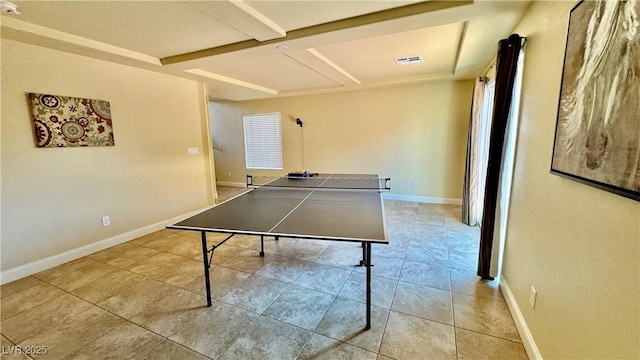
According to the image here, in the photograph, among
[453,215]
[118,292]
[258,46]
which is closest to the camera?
[118,292]

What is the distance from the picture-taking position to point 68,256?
2.99m

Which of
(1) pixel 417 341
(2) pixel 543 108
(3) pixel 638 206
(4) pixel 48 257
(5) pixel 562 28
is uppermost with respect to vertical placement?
(5) pixel 562 28

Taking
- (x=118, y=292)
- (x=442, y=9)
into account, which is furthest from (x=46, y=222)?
(x=442, y=9)

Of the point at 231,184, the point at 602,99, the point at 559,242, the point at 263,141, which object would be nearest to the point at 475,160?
the point at 559,242

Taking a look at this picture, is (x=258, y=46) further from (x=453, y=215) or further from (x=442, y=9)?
(x=453, y=215)

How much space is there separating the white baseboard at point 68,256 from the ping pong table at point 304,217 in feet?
6.80

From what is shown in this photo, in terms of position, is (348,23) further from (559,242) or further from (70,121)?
(70,121)

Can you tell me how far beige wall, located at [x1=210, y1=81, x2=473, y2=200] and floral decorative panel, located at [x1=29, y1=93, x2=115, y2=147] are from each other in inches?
146

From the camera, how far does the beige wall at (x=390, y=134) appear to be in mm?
4855

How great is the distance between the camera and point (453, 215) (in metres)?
4.40

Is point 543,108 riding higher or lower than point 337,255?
higher

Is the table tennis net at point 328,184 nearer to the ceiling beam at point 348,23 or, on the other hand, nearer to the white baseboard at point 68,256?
the ceiling beam at point 348,23

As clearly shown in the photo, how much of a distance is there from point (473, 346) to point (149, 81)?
16.0 feet

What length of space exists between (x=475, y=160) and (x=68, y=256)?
5.59m
